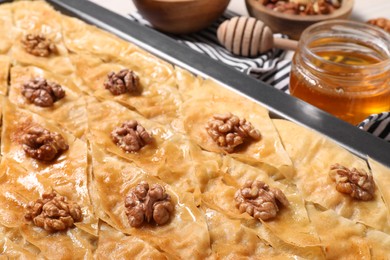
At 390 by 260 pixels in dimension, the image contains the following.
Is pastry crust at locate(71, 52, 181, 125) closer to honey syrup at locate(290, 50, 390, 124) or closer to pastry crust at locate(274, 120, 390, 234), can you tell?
pastry crust at locate(274, 120, 390, 234)

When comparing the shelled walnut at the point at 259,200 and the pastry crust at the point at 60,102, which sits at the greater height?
the shelled walnut at the point at 259,200

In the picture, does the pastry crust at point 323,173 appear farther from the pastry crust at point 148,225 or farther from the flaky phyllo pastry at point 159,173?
the pastry crust at point 148,225

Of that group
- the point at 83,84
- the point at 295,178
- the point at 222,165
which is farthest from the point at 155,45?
the point at 295,178

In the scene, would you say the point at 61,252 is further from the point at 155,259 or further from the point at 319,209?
the point at 319,209

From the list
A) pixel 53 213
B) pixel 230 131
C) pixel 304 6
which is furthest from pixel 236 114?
pixel 304 6

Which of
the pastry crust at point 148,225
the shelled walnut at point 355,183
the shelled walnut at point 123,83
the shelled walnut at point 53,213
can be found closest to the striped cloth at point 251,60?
the shelled walnut at point 123,83

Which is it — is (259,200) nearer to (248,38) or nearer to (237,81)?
(237,81)

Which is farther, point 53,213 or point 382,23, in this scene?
point 382,23
